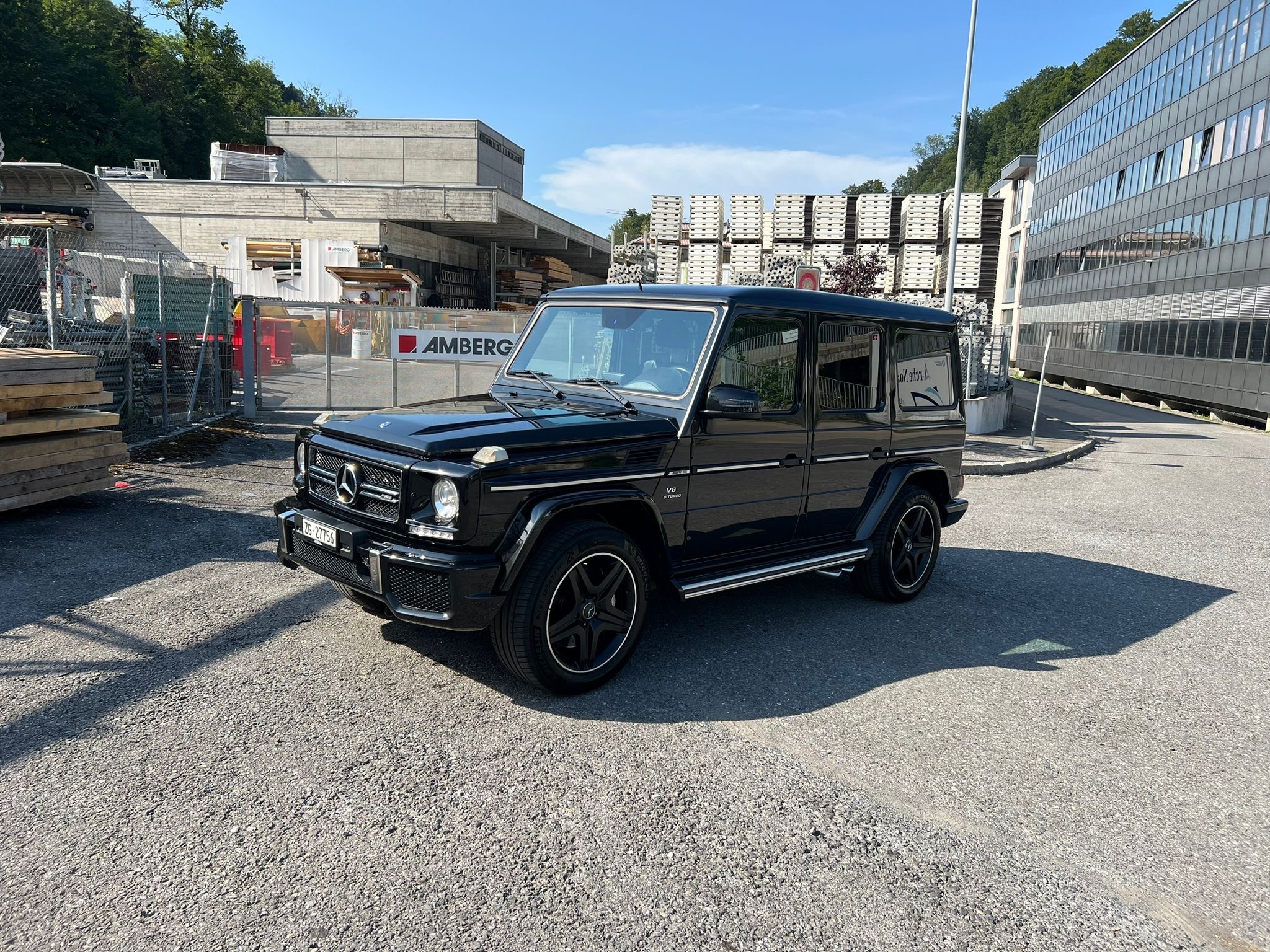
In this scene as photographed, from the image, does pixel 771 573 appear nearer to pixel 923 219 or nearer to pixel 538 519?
pixel 538 519

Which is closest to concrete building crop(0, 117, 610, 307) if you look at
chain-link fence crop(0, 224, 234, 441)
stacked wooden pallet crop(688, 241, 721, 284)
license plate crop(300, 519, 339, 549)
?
stacked wooden pallet crop(688, 241, 721, 284)

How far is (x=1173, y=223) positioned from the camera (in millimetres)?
36250

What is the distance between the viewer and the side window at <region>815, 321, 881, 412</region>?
5473 mm

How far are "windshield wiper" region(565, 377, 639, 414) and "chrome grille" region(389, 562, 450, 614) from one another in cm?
145

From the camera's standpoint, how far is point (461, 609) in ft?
12.6

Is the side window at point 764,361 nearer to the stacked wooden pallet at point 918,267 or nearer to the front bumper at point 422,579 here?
the front bumper at point 422,579

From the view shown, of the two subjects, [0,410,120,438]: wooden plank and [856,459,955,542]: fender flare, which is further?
[0,410,120,438]: wooden plank

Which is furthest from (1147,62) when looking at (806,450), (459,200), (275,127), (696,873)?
(696,873)

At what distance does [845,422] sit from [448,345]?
35.9 feet

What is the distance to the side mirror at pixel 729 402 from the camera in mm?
4590

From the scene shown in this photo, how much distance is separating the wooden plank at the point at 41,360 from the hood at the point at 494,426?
4331mm

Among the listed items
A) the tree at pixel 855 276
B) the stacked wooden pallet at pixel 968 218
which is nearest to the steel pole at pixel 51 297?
the tree at pixel 855 276

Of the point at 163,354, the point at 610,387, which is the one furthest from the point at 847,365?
the point at 163,354

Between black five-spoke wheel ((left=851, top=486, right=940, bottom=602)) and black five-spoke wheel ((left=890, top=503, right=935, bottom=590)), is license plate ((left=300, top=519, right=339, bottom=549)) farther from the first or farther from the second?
black five-spoke wheel ((left=890, top=503, right=935, bottom=590))
